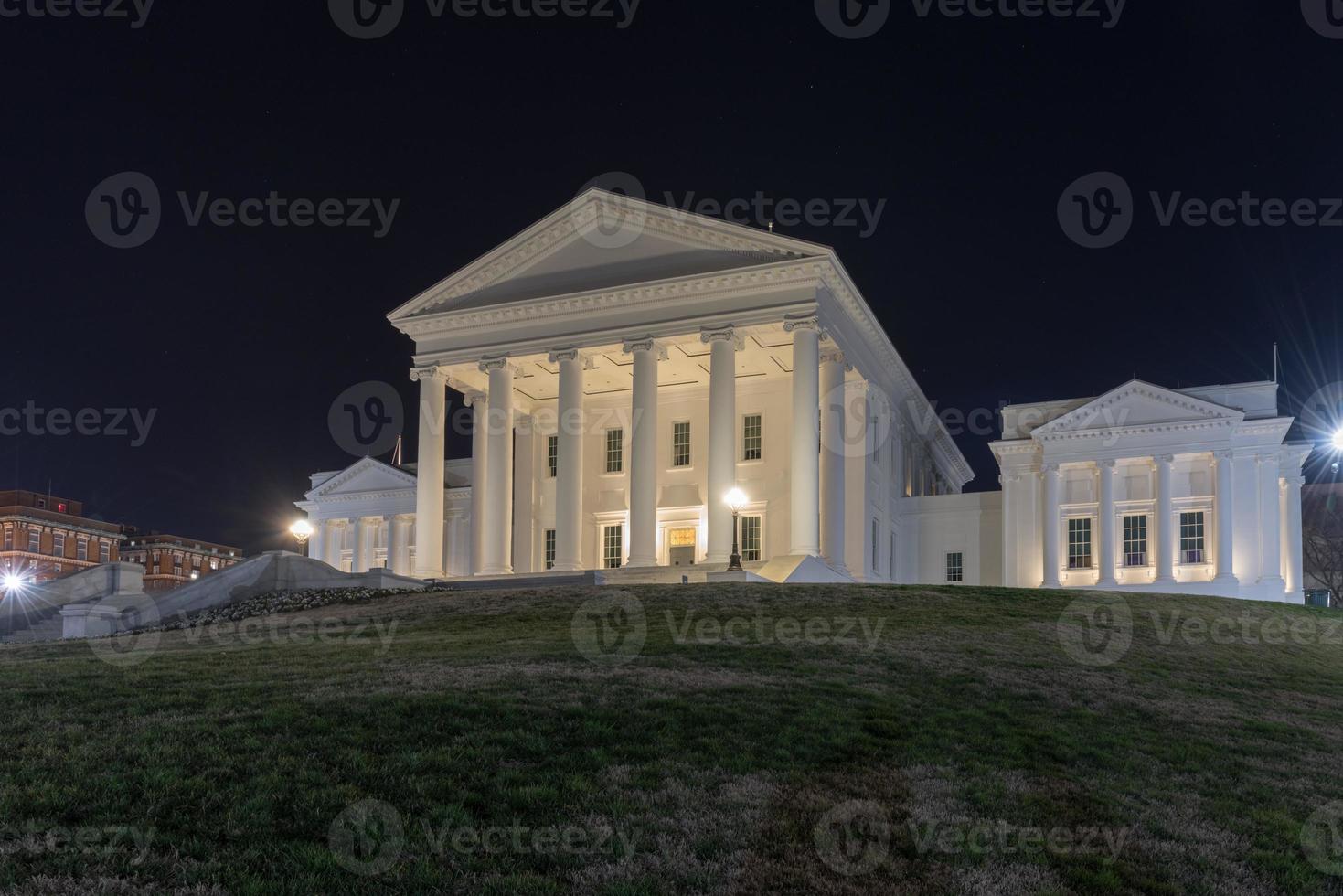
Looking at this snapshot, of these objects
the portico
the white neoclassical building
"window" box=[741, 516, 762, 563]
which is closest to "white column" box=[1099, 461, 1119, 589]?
the white neoclassical building

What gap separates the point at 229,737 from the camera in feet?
39.7

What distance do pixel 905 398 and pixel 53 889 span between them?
5392cm

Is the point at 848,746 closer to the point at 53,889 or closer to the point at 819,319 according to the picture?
the point at 53,889

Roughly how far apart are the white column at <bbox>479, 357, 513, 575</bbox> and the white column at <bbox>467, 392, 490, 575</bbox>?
0.52 m

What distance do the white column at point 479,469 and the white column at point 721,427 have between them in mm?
10467

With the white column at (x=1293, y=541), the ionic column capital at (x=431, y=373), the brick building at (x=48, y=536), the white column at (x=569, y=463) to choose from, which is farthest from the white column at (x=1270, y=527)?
the brick building at (x=48, y=536)

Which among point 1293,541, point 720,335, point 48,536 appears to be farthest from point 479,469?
point 48,536

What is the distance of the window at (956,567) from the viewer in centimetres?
5747

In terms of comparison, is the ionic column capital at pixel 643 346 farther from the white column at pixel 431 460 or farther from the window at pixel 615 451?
the white column at pixel 431 460

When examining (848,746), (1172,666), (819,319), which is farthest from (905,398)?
(848,746)

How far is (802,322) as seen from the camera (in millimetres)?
39906

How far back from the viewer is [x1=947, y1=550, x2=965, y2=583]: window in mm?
57469

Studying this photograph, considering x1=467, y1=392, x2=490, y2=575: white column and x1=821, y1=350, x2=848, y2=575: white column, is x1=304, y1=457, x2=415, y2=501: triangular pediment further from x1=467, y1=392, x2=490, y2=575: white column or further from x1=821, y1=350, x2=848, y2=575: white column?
x1=821, y1=350, x2=848, y2=575: white column

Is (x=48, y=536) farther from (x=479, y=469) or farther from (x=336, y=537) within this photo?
(x=479, y=469)
